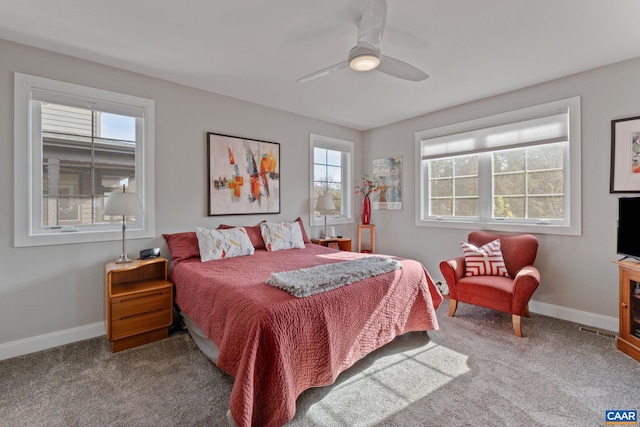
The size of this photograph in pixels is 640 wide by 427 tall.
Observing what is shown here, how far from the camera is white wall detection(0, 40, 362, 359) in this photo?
7.75 feet

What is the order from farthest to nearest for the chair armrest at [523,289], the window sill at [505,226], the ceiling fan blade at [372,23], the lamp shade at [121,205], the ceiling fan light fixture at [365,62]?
1. the window sill at [505,226]
2. the chair armrest at [523,289]
3. the lamp shade at [121,205]
4. the ceiling fan light fixture at [365,62]
5. the ceiling fan blade at [372,23]

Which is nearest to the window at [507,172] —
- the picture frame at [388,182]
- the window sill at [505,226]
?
the window sill at [505,226]

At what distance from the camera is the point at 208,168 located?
338cm

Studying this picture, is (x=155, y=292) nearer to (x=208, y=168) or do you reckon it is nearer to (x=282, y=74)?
(x=208, y=168)

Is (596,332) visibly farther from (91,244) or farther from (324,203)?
(91,244)

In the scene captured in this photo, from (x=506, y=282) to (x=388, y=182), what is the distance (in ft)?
7.58

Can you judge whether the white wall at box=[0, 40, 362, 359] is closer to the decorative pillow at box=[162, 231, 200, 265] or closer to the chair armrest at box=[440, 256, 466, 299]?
the decorative pillow at box=[162, 231, 200, 265]

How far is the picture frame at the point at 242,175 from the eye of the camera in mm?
3428

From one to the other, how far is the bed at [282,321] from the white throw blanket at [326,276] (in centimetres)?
4

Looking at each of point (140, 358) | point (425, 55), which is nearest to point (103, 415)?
point (140, 358)

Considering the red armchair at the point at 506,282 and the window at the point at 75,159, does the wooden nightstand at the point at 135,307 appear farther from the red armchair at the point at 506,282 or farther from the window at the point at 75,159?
the red armchair at the point at 506,282

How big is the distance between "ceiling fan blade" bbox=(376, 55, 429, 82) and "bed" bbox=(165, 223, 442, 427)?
5.16 ft

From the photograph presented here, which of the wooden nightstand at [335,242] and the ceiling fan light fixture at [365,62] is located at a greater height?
the ceiling fan light fixture at [365,62]

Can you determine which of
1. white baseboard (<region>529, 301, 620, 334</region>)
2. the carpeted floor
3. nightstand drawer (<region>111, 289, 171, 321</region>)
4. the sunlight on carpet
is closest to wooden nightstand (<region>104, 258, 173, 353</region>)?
nightstand drawer (<region>111, 289, 171, 321</region>)
